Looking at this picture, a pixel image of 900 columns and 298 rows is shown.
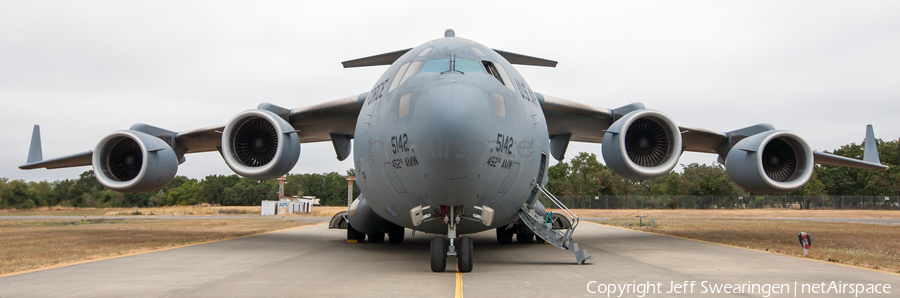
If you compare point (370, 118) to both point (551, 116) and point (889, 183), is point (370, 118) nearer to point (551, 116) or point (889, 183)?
point (551, 116)

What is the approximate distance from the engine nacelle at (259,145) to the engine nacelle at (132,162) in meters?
1.74

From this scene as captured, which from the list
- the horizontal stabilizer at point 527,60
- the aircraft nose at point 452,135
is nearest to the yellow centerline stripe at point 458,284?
the aircraft nose at point 452,135

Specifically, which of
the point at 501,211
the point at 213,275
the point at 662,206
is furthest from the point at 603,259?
the point at 662,206

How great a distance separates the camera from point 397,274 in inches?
259

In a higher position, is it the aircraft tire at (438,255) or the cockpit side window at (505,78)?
the cockpit side window at (505,78)

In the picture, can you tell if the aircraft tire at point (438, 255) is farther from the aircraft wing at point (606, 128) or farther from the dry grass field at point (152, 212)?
the dry grass field at point (152, 212)

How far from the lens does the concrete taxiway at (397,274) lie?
5328 millimetres

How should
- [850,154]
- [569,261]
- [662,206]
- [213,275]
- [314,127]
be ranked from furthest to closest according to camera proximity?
[850,154] < [662,206] < [314,127] < [569,261] < [213,275]

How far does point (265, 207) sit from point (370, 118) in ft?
112

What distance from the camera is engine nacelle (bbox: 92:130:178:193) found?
10.4 m

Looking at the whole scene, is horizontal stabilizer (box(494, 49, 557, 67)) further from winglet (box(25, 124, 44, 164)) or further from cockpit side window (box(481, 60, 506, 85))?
winglet (box(25, 124, 44, 164))

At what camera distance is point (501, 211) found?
6887 mm

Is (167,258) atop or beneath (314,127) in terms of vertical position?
beneath

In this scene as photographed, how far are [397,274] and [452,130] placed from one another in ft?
7.59
